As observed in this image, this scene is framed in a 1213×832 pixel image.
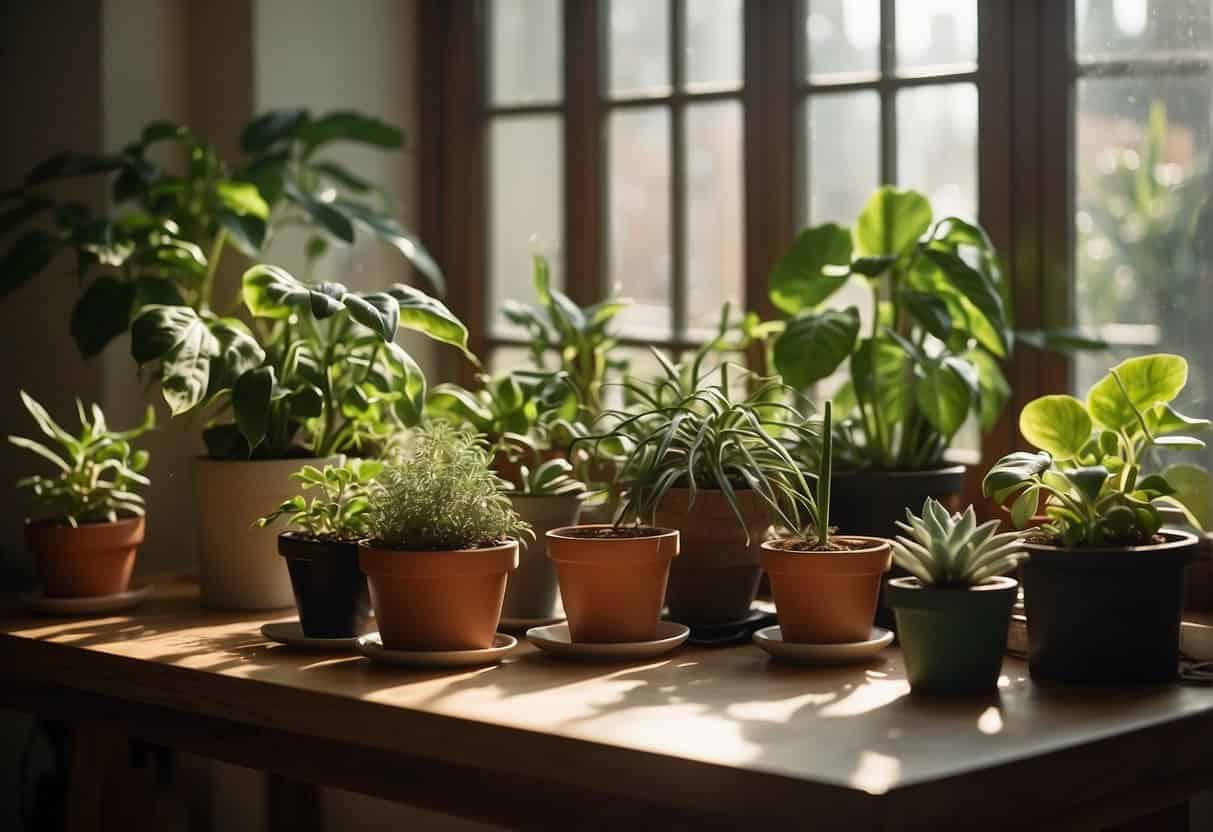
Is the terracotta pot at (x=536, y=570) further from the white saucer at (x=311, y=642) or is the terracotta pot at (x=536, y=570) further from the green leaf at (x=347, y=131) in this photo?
the green leaf at (x=347, y=131)

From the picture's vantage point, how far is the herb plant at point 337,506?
1827 millimetres

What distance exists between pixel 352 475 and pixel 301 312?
1.24 ft

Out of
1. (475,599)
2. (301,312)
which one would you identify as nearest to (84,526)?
(301,312)

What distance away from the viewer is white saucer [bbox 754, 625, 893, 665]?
1.64 m

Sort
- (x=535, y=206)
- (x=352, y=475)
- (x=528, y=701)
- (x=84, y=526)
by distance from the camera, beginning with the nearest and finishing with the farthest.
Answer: (x=528, y=701)
(x=352, y=475)
(x=84, y=526)
(x=535, y=206)

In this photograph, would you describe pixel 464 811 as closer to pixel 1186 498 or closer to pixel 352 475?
pixel 352 475

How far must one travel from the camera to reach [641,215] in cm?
251

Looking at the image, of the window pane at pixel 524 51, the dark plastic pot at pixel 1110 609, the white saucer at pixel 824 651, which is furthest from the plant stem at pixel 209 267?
the dark plastic pot at pixel 1110 609

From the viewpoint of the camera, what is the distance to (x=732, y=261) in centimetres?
241

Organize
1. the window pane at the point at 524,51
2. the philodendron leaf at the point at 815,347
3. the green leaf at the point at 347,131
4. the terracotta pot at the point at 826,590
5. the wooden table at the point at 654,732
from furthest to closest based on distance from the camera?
the window pane at the point at 524,51, the green leaf at the point at 347,131, the philodendron leaf at the point at 815,347, the terracotta pot at the point at 826,590, the wooden table at the point at 654,732

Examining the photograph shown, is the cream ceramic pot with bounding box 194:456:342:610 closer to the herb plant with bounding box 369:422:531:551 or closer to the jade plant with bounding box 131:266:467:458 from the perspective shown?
the jade plant with bounding box 131:266:467:458

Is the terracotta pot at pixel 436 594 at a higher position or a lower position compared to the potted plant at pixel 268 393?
lower

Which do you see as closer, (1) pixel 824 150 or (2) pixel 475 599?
(2) pixel 475 599

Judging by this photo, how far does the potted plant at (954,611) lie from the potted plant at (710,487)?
25cm
